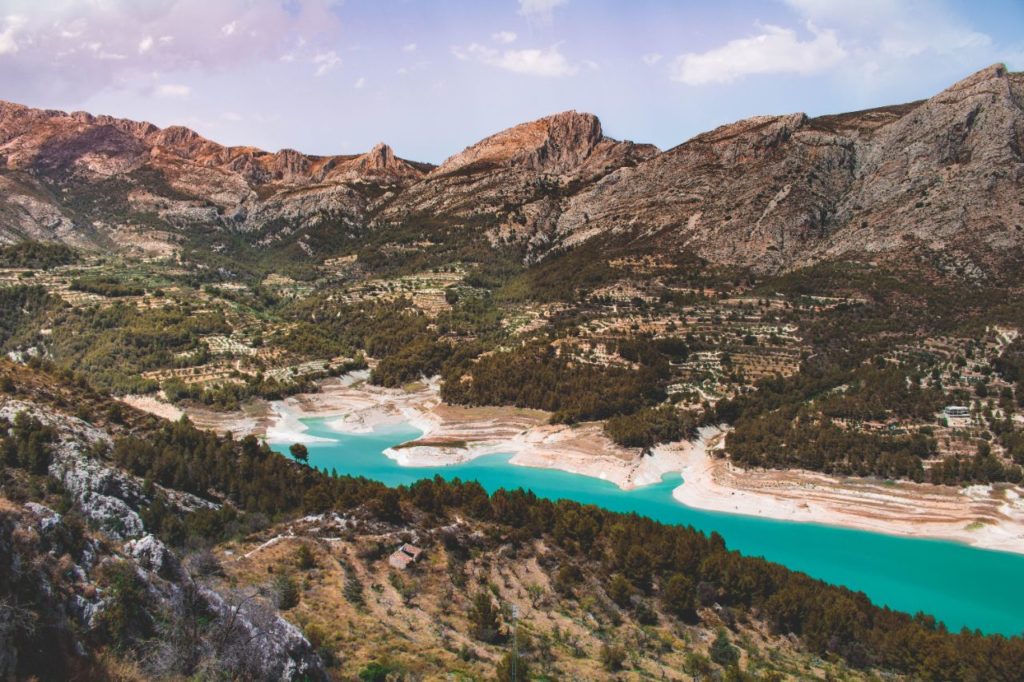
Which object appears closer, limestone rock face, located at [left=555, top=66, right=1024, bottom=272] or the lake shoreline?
the lake shoreline

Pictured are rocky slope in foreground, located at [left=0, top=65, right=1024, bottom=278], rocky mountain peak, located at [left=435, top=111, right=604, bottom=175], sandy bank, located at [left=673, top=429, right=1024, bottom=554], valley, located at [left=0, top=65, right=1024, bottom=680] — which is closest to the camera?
valley, located at [left=0, top=65, right=1024, bottom=680]

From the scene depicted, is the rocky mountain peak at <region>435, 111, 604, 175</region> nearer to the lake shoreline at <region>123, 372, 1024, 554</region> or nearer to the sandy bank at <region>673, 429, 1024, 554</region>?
the lake shoreline at <region>123, 372, 1024, 554</region>

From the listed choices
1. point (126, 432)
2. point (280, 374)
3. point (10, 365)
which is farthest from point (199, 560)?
point (280, 374)

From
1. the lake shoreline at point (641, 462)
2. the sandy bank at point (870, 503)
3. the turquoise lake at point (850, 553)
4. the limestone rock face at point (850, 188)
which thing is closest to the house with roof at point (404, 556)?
the turquoise lake at point (850, 553)

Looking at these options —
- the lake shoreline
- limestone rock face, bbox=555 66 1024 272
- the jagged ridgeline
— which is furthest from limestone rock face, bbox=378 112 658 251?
the jagged ridgeline

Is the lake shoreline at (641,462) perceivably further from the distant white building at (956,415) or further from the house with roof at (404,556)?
the house with roof at (404,556)

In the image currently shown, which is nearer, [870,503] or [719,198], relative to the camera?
[870,503]

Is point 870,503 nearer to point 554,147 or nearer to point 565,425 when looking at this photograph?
point 565,425

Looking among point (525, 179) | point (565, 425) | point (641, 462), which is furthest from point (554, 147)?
point (641, 462)
